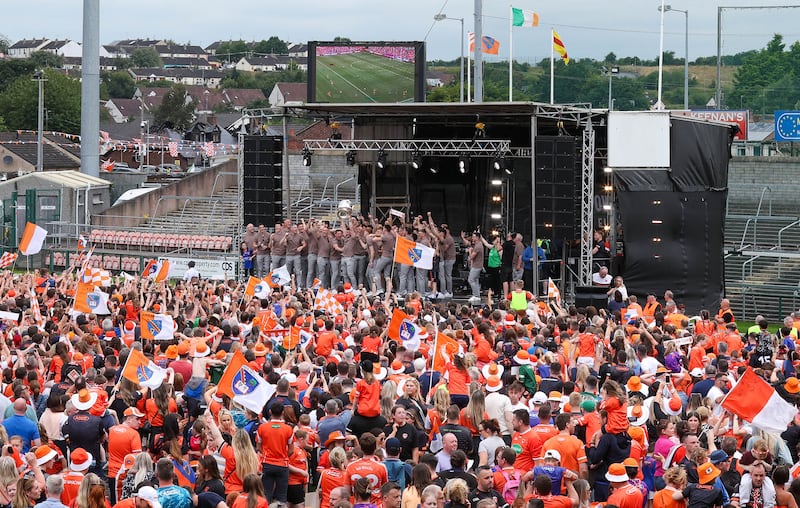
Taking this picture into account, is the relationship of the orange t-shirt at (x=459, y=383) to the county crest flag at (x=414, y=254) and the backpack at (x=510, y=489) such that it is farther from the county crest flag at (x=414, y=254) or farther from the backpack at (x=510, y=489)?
the county crest flag at (x=414, y=254)

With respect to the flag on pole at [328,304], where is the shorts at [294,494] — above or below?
below

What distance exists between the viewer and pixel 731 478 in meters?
9.72

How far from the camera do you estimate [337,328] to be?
1639cm

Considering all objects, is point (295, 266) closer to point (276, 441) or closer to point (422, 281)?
point (422, 281)

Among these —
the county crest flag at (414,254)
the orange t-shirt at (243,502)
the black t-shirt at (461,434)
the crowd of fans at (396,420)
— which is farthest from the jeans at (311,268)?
the orange t-shirt at (243,502)

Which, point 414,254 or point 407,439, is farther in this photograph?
point 414,254

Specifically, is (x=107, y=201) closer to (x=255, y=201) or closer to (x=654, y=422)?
(x=255, y=201)

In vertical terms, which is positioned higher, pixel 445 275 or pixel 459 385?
pixel 445 275

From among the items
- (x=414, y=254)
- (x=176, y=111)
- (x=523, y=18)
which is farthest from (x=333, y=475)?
(x=176, y=111)

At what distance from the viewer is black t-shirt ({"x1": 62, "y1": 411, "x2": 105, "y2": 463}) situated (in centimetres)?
1094

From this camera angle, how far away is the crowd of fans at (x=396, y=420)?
362 inches

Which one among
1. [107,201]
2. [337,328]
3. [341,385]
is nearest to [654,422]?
[341,385]

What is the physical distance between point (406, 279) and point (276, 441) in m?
15.7

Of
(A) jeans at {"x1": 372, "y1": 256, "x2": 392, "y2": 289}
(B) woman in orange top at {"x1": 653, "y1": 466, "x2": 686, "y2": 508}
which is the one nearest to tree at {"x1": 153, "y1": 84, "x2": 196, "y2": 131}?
(A) jeans at {"x1": 372, "y1": 256, "x2": 392, "y2": 289}
